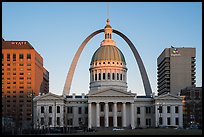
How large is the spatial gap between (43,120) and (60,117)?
7505 mm

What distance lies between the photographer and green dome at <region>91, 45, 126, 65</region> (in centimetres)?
17675

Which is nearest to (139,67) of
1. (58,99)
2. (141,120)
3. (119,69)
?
(119,69)

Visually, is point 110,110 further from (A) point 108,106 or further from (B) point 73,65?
(B) point 73,65

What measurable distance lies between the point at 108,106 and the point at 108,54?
2295cm

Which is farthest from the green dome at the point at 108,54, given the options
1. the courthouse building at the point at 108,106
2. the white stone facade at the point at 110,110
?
the white stone facade at the point at 110,110

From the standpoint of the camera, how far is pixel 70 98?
171 m

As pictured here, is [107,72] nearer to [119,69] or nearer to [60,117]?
[119,69]

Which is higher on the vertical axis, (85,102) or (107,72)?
(107,72)

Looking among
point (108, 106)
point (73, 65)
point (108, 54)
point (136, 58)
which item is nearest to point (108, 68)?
point (108, 54)

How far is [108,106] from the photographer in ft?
536

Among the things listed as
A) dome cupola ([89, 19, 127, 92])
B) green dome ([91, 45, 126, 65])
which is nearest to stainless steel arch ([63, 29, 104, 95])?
dome cupola ([89, 19, 127, 92])

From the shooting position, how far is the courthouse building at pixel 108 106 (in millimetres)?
160625

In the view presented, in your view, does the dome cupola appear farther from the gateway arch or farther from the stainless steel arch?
the stainless steel arch

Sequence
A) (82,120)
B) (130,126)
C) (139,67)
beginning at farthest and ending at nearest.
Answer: (139,67) < (82,120) < (130,126)
